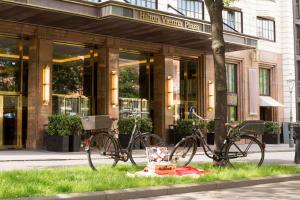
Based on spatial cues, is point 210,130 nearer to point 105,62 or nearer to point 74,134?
point 105,62

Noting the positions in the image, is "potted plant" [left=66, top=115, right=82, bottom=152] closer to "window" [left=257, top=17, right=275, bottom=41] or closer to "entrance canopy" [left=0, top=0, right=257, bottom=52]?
"entrance canopy" [left=0, top=0, right=257, bottom=52]

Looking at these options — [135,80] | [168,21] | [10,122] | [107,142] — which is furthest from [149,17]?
[107,142]

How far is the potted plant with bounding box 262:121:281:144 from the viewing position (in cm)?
2988

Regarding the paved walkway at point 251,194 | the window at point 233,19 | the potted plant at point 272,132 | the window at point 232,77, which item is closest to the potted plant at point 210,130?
the window at point 232,77

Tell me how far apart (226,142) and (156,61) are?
14.8m

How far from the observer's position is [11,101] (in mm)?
20391

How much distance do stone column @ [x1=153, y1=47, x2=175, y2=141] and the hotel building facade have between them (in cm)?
5

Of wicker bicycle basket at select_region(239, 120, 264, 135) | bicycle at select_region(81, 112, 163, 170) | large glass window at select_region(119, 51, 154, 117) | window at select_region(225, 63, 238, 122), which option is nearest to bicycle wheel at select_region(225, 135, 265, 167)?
wicker bicycle basket at select_region(239, 120, 264, 135)

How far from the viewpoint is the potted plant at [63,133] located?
747 inches

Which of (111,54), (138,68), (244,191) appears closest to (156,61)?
(138,68)

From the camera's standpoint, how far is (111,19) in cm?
1931

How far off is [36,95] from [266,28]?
1871 cm

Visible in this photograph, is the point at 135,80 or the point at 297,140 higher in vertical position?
the point at 135,80

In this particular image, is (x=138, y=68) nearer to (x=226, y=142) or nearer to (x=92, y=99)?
(x=92, y=99)
